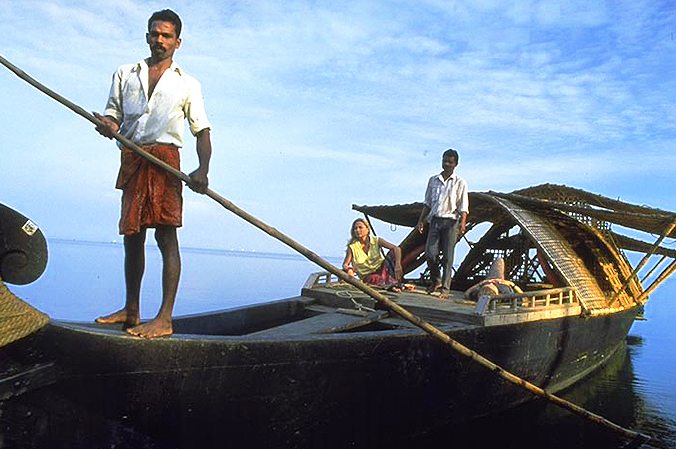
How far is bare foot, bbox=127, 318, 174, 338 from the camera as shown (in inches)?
124

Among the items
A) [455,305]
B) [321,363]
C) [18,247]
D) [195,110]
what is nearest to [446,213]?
[455,305]

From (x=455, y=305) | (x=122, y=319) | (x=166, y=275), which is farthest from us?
(x=455, y=305)

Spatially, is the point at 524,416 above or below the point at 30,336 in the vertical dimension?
below

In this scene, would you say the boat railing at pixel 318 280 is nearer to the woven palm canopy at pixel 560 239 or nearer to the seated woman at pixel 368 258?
the seated woman at pixel 368 258

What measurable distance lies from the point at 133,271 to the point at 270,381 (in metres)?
1.19

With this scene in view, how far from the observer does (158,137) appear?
3189mm

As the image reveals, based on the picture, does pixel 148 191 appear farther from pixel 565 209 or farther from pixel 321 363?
pixel 565 209

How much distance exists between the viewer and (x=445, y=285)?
7504mm

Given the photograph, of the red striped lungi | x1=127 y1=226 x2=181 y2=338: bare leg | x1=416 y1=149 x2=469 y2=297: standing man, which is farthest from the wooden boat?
the red striped lungi

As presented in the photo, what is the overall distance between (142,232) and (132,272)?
0.29 meters

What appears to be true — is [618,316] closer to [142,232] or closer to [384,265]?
[384,265]

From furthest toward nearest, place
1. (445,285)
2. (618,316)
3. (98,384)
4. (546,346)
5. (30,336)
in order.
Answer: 1. (618,316)
2. (445,285)
3. (546,346)
4. (98,384)
5. (30,336)

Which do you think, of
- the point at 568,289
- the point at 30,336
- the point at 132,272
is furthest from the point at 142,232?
the point at 568,289

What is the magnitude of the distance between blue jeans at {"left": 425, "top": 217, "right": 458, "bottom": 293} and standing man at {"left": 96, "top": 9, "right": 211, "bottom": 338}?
4701 millimetres
